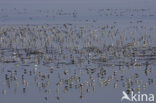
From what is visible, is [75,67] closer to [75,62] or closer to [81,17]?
[75,62]

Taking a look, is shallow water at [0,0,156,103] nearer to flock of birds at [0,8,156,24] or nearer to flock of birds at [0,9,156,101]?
flock of birds at [0,9,156,101]

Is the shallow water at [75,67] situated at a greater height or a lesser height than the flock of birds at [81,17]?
lesser

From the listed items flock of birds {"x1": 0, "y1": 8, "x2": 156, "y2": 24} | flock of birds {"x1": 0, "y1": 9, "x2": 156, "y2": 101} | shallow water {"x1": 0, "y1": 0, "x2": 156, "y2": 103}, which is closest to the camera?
shallow water {"x1": 0, "y1": 0, "x2": 156, "y2": 103}

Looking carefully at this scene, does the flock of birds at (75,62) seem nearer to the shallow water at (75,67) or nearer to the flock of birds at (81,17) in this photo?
the shallow water at (75,67)

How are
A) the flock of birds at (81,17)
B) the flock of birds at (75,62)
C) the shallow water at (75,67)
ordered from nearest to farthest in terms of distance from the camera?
the shallow water at (75,67)
the flock of birds at (75,62)
the flock of birds at (81,17)

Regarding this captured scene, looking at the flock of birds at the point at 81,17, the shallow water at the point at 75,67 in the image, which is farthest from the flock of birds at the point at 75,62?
the flock of birds at the point at 81,17

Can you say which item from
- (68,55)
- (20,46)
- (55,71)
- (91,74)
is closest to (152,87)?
(91,74)

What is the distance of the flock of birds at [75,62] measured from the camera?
16859 mm

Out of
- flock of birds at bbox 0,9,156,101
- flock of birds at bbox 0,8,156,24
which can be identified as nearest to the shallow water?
flock of birds at bbox 0,9,156,101

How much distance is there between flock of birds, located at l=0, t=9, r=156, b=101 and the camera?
16859mm

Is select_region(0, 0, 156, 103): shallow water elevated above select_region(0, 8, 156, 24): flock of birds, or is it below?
below

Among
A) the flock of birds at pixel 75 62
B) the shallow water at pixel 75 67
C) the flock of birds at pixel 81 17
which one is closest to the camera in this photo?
the shallow water at pixel 75 67

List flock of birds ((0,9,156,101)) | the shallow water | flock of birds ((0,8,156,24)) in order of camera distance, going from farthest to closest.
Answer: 1. flock of birds ((0,8,156,24))
2. flock of birds ((0,9,156,101))
3. the shallow water

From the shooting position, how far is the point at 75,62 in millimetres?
20328
